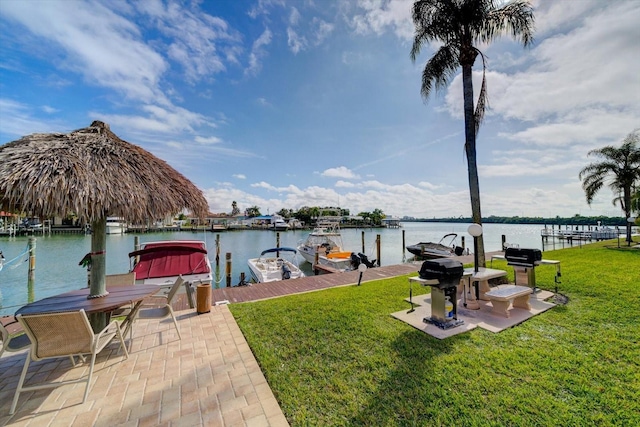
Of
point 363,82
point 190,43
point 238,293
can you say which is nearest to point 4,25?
point 190,43

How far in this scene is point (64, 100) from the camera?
26.6 feet

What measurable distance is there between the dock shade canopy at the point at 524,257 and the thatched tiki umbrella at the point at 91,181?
712 centimetres

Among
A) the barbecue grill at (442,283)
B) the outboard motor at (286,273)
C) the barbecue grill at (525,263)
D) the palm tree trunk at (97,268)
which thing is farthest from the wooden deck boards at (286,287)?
the barbecue grill at (442,283)

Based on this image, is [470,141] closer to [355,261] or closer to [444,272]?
[444,272]

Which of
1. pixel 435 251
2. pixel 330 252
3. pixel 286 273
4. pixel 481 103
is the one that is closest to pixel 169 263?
pixel 286 273

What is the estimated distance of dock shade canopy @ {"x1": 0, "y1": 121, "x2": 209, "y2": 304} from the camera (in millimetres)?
3055

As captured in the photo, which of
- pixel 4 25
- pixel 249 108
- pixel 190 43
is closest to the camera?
pixel 4 25

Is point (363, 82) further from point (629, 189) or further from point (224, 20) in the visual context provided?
point (629, 189)

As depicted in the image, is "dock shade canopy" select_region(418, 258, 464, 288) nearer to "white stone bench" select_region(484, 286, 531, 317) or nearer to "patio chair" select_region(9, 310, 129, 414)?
"white stone bench" select_region(484, 286, 531, 317)

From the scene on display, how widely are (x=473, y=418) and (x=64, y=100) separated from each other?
12.8m

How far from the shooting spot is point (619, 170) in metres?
16.1

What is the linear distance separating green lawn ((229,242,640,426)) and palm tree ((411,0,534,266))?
2.89m

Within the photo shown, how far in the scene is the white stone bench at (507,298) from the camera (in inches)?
169

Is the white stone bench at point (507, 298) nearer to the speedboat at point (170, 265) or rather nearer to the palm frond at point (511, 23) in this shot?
the palm frond at point (511, 23)
